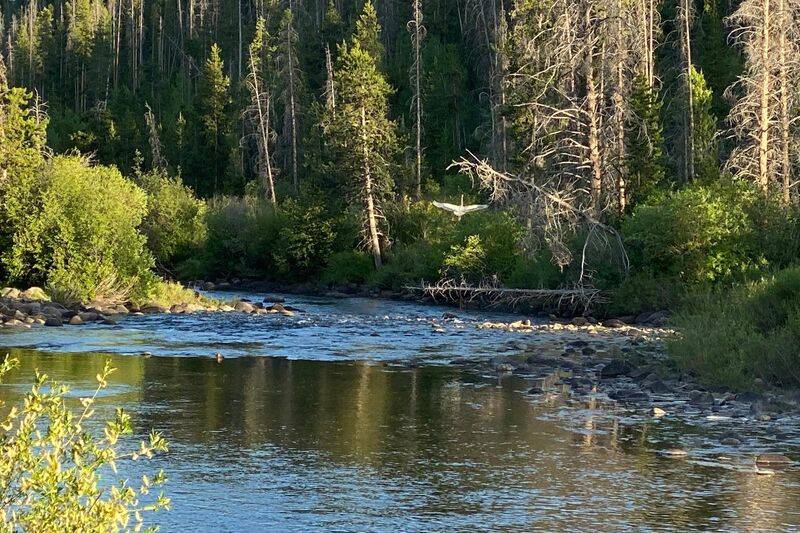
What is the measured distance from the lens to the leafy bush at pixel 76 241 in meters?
35.1

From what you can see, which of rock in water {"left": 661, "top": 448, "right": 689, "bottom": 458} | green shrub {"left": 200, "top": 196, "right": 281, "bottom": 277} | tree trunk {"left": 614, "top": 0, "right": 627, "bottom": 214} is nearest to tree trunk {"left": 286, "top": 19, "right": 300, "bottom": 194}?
green shrub {"left": 200, "top": 196, "right": 281, "bottom": 277}

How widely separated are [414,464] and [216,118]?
214 ft

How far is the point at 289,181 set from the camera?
67188mm

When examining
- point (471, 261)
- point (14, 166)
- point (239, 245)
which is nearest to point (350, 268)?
point (239, 245)

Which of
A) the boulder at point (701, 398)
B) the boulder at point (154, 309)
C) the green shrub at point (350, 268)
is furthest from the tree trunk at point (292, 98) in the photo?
the boulder at point (701, 398)

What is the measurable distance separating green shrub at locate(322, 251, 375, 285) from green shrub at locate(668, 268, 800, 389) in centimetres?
2749

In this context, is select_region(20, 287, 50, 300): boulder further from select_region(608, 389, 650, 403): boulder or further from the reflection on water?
select_region(608, 389, 650, 403): boulder

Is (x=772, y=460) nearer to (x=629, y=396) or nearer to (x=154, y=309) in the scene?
(x=629, y=396)

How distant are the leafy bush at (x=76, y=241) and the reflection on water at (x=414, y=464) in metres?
15.7

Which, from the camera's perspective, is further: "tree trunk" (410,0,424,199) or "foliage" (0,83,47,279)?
"tree trunk" (410,0,424,199)

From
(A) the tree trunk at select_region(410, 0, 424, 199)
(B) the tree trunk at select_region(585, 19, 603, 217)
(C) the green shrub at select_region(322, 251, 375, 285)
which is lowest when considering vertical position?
(C) the green shrub at select_region(322, 251, 375, 285)

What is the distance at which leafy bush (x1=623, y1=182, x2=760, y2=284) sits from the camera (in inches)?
1254

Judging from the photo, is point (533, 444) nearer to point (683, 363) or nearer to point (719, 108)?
point (683, 363)

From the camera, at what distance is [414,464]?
43.2 ft
